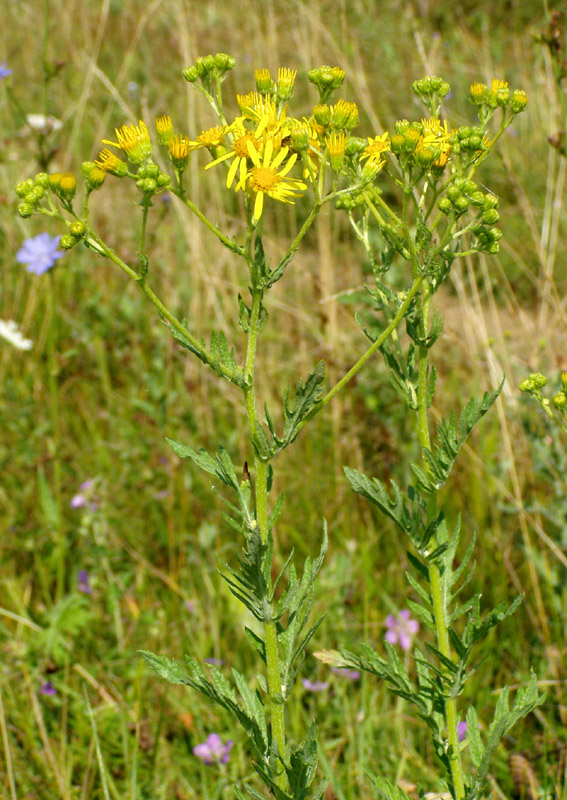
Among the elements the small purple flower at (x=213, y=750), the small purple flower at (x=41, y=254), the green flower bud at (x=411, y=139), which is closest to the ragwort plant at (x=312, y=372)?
the green flower bud at (x=411, y=139)

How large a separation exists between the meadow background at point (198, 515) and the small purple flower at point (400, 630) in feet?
0.27

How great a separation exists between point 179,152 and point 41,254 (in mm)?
1603

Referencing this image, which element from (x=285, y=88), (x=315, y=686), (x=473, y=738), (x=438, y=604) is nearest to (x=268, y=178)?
(x=285, y=88)

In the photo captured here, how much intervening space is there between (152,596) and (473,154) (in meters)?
1.93

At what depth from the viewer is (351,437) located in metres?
3.16

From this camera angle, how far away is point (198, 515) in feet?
9.84

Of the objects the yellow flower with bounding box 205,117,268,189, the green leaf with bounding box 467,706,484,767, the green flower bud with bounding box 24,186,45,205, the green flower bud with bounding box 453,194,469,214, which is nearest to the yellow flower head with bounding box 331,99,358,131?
the yellow flower with bounding box 205,117,268,189

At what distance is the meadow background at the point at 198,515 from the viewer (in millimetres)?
2135

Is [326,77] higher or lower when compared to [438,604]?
higher

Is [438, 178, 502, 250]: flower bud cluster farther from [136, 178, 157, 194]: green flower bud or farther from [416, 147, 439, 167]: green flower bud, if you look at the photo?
[136, 178, 157, 194]: green flower bud

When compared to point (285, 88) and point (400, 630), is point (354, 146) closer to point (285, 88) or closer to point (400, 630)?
point (285, 88)

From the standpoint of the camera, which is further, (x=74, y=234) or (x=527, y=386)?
(x=527, y=386)

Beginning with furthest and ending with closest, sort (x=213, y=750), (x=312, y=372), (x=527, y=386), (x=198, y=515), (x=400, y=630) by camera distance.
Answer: (x=198, y=515) → (x=400, y=630) → (x=213, y=750) → (x=527, y=386) → (x=312, y=372)

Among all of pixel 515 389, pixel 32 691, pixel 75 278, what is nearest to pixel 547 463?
pixel 515 389
